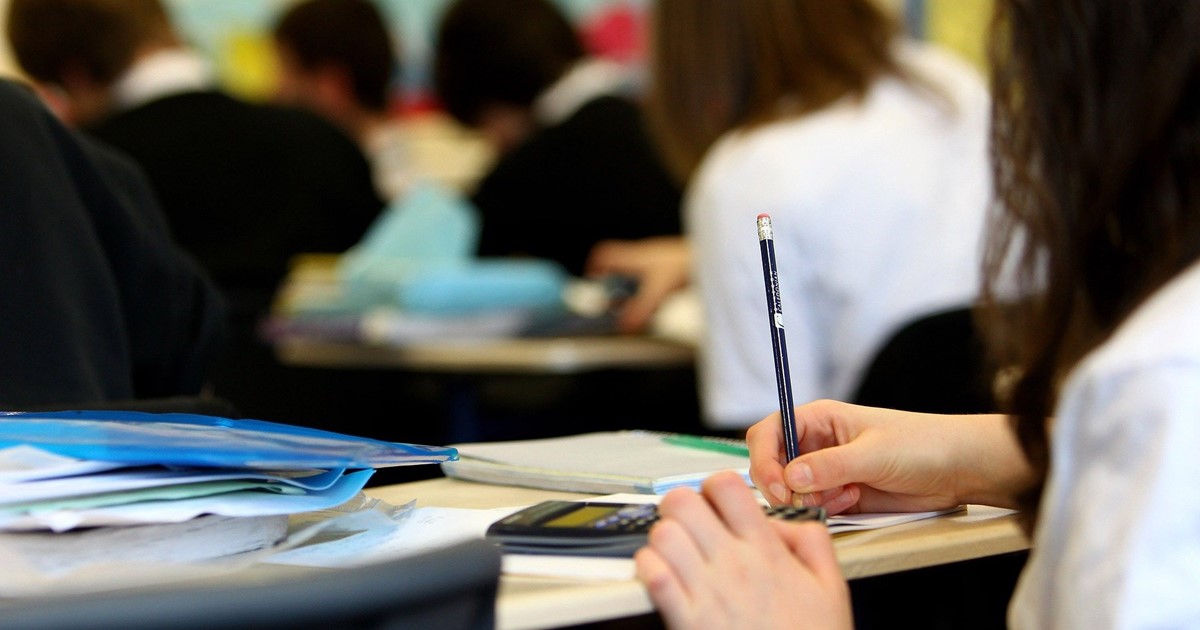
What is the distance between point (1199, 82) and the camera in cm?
59

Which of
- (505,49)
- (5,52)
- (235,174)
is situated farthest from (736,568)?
(5,52)

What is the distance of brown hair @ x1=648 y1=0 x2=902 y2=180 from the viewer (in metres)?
1.98

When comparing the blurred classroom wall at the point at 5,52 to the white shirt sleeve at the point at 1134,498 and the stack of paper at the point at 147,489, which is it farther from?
the white shirt sleeve at the point at 1134,498

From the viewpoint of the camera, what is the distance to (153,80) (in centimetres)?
310

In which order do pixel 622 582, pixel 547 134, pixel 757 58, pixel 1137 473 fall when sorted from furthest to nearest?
pixel 547 134 < pixel 757 58 < pixel 622 582 < pixel 1137 473

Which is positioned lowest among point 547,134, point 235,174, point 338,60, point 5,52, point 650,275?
point 650,275

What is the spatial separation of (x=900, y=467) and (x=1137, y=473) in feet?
0.91

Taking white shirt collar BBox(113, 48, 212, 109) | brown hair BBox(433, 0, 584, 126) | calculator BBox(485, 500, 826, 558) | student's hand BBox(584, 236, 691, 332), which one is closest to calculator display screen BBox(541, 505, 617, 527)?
calculator BBox(485, 500, 826, 558)

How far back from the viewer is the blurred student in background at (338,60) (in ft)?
13.0

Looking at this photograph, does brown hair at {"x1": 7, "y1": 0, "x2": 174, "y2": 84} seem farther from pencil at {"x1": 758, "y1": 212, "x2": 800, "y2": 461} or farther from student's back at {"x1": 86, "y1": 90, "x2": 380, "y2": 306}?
pencil at {"x1": 758, "y1": 212, "x2": 800, "y2": 461}

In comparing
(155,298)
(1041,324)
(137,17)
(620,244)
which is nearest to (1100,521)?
(1041,324)

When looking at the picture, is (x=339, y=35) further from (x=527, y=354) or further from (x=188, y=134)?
(x=527, y=354)

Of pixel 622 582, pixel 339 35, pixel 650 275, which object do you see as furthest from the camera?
pixel 339 35

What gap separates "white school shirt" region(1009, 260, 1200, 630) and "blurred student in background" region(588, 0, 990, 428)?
123cm
